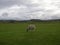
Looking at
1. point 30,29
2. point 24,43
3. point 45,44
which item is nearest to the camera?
point 45,44

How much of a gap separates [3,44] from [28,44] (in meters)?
2.52

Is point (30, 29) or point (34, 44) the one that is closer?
point (34, 44)

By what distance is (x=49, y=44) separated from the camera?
1894 centimetres

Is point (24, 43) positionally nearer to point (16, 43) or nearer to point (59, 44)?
point (16, 43)

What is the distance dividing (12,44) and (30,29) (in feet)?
56.1

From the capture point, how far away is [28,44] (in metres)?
19.3

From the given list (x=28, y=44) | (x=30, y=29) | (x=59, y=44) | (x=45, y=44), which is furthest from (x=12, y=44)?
(x=30, y=29)

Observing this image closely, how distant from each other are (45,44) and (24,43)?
2321 mm

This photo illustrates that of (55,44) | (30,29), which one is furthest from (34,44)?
(30,29)

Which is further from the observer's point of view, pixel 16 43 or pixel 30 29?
pixel 30 29

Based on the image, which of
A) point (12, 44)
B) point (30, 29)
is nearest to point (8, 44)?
point (12, 44)

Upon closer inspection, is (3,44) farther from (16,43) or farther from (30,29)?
(30,29)

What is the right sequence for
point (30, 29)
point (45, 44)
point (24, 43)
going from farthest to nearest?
point (30, 29), point (24, 43), point (45, 44)

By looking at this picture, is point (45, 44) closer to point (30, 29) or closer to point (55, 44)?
point (55, 44)
